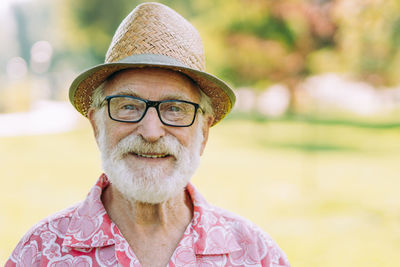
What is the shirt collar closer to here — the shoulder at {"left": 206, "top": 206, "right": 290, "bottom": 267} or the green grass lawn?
the shoulder at {"left": 206, "top": 206, "right": 290, "bottom": 267}

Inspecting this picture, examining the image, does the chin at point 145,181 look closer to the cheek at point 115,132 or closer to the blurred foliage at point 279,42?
the cheek at point 115,132

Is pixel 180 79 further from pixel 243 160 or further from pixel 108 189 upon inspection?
pixel 243 160

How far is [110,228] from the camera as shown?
2014 mm

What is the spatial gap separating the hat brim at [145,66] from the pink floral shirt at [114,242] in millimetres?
423

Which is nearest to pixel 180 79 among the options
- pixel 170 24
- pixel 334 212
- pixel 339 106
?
pixel 170 24

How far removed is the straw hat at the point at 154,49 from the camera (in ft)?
6.43

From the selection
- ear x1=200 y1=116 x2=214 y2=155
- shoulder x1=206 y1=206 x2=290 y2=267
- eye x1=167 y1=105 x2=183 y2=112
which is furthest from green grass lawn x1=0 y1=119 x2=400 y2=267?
eye x1=167 y1=105 x2=183 y2=112

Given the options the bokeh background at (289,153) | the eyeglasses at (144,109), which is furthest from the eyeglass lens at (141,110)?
the bokeh background at (289,153)

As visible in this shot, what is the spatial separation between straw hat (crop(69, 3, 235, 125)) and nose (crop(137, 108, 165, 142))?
0.21 metres

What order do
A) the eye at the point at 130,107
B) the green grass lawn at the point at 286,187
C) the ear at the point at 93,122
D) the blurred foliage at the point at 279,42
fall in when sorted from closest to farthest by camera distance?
the eye at the point at 130,107, the ear at the point at 93,122, the green grass lawn at the point at 286,187, the blurred foliage at the point at 279,42

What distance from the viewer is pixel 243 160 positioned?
15.3m

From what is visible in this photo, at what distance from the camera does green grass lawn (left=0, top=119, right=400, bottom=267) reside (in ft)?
23.2

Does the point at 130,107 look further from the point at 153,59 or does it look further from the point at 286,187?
the point at 286,187

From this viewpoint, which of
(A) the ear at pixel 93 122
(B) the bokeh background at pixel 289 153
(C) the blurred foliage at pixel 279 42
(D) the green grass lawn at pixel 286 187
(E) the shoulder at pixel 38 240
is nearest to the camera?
(E) the shoulder at pixel 38 240
